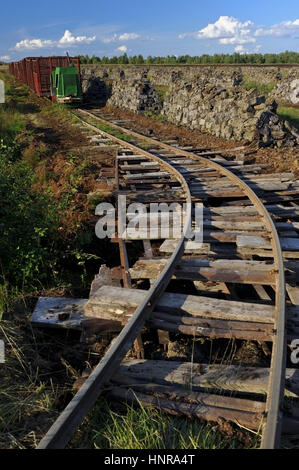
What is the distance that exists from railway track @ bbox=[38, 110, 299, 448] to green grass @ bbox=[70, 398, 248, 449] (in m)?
0.11

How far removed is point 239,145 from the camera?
12734 millimetres

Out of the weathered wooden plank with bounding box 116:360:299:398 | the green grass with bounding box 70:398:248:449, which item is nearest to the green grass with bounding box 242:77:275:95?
the weathered wooden plank with bounding box 116:360:299:398

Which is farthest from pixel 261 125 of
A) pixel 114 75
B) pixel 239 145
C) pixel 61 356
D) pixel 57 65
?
pixel 114 75

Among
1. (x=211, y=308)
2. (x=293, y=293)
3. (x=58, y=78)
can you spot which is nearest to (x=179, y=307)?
(x=211, y=308)

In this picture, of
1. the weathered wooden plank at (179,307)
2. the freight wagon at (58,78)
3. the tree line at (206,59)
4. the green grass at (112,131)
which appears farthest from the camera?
the tree line at (206,59)

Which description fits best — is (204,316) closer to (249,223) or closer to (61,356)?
(61,356)

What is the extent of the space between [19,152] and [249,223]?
8579 millimetres

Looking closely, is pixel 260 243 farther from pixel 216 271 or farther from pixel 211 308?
pixel 211 308

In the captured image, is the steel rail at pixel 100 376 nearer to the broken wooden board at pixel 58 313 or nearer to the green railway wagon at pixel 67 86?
the broken wooden board at pixel 58 313

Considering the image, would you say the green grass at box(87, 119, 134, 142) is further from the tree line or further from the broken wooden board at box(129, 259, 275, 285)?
the tree line

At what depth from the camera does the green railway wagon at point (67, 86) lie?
23.1 meters

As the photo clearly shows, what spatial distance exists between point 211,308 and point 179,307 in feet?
1.00

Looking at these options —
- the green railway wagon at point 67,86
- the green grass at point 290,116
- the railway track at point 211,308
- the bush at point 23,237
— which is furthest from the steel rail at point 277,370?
the green railway wagon at point 67,86

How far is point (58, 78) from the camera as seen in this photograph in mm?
23750
